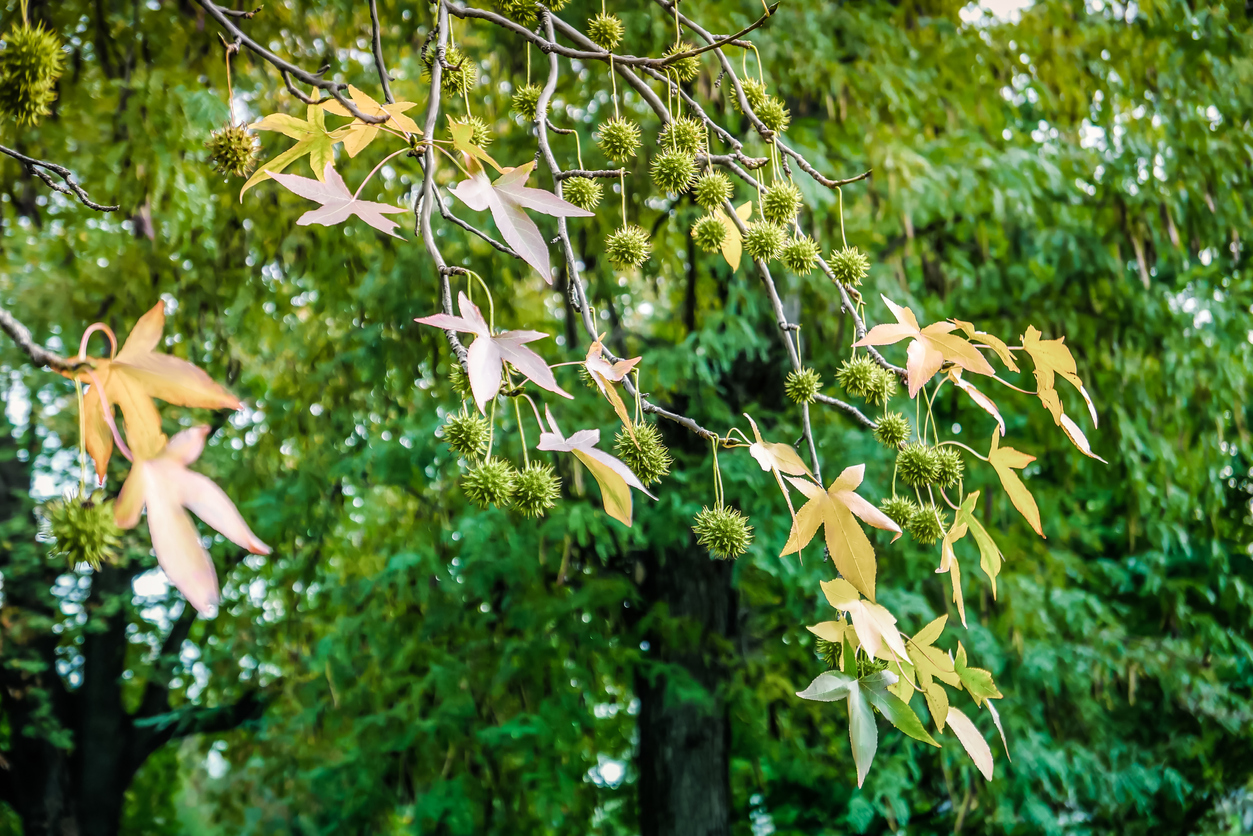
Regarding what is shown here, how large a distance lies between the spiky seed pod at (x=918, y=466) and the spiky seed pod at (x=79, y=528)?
33.7 inches

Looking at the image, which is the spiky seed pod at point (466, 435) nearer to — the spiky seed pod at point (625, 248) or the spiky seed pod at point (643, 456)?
the spiky seed pod at point (643, 456)

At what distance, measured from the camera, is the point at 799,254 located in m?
1.27

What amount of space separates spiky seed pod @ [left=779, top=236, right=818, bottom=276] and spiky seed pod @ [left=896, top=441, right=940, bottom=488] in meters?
0.29

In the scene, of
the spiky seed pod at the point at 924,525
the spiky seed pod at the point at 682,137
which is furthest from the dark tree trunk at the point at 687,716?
the spiky seed pod at the point at 682,137

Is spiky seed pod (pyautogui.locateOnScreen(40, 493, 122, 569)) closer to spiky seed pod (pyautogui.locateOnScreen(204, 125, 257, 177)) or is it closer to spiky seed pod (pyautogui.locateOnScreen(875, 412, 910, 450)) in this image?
spiky seed pod (pyautogui.locateOnScreen(204, 125, 257, 177))

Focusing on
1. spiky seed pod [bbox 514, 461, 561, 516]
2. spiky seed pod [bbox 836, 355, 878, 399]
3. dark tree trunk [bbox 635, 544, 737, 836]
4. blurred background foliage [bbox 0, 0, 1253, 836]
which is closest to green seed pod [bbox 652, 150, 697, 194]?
spiky seed pod [bbox 836, 355, 878, 399]

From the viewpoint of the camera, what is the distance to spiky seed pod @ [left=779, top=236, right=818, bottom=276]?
1264mm

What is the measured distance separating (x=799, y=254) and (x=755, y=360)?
2.82 metres

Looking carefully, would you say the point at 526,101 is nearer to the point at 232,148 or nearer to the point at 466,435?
the point at 232,148

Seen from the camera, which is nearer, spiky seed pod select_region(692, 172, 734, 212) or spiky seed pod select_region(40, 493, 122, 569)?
spiky seed pod select_region(40, 493, 122, 569)

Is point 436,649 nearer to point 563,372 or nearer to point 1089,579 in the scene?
point 563,372

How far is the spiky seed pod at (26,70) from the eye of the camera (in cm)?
104

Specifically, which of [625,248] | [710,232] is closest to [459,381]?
[625,248]

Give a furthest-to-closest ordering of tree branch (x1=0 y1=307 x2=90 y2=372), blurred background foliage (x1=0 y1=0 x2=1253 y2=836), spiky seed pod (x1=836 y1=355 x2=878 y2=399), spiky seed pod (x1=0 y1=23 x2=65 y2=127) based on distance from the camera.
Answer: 1. blurred background foliage (x1=0 y1=0 x2=1253 y2=836)
2. spiky seed pod (x1=836 y1=355 x2=878 y2=399)
3. spiky seed pod (x1=0 y1=23 x2=65 y2=127)
4. tree branch (x1=0 y1=307 x2=90 y2=372)
